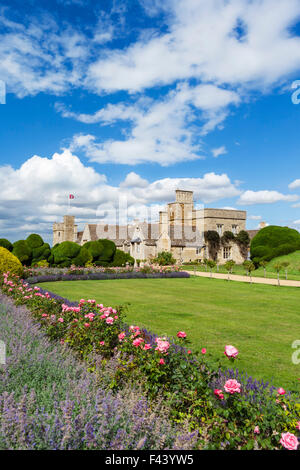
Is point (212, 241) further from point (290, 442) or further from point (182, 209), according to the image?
point (290, 442)

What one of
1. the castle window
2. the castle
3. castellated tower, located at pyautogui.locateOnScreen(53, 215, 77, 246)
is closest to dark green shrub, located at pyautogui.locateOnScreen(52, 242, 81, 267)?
the castle

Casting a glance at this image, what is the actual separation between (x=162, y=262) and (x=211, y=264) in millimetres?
8256

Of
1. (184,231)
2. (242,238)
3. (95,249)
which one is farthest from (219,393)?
(242,238)

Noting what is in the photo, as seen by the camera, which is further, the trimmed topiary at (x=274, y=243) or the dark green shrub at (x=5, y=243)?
the trimmed topiary at (x=274, y=243)

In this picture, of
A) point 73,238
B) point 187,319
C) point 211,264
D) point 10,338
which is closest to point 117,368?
point 10,338

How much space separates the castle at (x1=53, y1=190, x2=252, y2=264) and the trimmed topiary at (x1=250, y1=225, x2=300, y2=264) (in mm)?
8684

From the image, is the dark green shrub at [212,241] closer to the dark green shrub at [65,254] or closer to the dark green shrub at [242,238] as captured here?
the dark green shrub at [242,238]

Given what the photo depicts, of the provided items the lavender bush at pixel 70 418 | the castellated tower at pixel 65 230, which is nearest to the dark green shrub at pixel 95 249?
the castellated tower at pixel 65 230

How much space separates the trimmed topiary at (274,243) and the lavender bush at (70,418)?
27.4 m

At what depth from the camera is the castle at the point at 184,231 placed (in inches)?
1501

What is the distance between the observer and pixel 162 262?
30.3m

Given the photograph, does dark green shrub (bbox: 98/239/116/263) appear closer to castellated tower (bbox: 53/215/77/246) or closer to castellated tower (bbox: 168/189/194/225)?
castellated tower (bbox: 168/189/194/225)

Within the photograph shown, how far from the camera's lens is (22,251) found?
2544 cm
